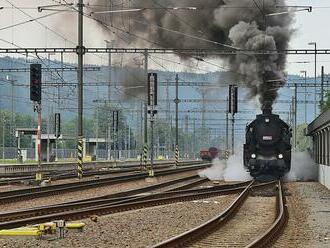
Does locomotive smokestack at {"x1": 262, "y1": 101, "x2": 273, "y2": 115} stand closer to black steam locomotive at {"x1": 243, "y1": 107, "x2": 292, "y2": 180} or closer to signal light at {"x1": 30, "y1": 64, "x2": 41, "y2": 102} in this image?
black steam locomotive at {"x1": 243, "y1": 107, "x2": 292, "y2": 180}

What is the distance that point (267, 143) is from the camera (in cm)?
3278

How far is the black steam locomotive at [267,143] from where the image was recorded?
1291 inches

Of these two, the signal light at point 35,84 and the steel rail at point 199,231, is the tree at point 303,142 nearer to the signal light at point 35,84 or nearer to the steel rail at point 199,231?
the signal light at point 35,84

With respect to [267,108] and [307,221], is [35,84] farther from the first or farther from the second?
[307,221]

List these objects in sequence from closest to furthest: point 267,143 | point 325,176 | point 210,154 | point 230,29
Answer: point 325,176 → point 267,143 → point 230,29 → point 210,154

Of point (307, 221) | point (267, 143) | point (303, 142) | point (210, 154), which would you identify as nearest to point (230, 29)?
point (267, 143)

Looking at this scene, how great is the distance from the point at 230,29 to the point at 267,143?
7187mm

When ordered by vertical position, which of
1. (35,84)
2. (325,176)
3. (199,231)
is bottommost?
(325,176)

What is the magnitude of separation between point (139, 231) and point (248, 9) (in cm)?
2332

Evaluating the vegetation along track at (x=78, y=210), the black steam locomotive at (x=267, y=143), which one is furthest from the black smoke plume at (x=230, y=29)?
the vegetation along track at (x=78, y=210)

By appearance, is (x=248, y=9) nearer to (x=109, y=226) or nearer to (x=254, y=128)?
(x=254, y=128)

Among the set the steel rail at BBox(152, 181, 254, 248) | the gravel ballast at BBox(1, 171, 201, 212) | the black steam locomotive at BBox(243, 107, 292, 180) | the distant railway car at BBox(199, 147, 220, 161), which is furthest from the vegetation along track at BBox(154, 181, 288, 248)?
the distant railway car at BBox(199, 147, 220, 161)

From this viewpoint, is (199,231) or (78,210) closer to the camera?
(199,231)

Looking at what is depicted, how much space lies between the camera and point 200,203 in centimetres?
2212
